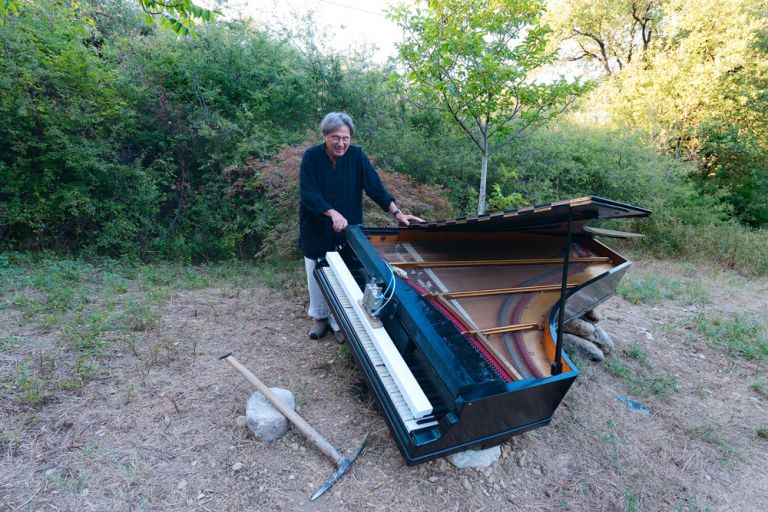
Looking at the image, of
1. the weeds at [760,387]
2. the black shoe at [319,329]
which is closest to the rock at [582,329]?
the weeds at [760,387]

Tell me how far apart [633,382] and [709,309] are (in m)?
2.98

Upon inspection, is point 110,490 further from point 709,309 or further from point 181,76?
point 709,309

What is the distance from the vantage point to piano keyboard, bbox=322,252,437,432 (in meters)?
1.71

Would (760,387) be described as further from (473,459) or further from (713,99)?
(713,99)

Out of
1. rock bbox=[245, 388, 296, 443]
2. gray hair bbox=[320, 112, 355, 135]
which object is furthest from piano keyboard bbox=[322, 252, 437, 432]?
gray hair bbox=[320, 112, 355, 135]

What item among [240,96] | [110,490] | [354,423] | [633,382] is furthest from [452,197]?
[110,490]

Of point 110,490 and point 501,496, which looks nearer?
point 110,490

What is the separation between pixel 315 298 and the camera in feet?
11.7

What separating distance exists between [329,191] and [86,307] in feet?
9.19

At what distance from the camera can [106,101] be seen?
17.7 ft

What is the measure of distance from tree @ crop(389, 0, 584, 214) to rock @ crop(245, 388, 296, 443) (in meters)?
3.91

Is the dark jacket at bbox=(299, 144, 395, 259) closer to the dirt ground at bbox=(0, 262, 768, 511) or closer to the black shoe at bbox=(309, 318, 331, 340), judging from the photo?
the black shoe at bbox=(309, 318, 331, 340)

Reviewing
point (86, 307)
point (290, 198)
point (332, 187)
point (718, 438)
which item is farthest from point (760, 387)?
point (86, 307)

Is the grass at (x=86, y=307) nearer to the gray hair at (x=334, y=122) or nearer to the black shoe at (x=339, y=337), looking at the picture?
the black shoe at (x=339, y=337)
